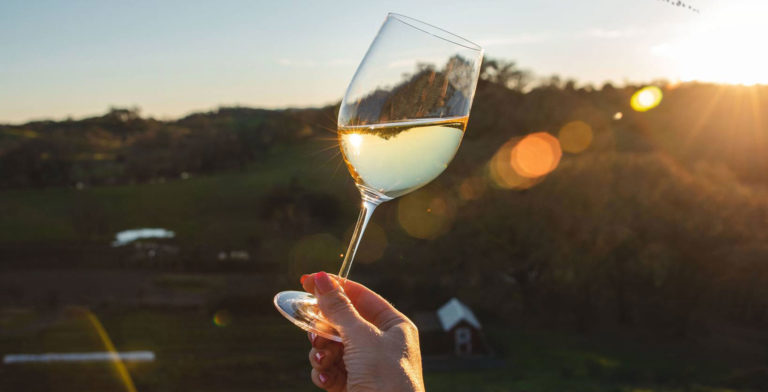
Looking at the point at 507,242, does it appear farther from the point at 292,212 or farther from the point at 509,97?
the point at 292,212

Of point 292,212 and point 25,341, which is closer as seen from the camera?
point 25,341

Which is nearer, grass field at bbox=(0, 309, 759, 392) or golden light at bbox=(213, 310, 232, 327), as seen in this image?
grass field at bbox=(0, 309, 759, 392)

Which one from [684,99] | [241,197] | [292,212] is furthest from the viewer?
[241,197]

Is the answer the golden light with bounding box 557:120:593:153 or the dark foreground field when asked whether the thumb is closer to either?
the dark foreground field

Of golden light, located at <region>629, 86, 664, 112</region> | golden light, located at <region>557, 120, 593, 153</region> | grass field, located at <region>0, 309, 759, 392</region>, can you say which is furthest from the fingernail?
golden light, located at <region>557, 120, 593, 153</region>

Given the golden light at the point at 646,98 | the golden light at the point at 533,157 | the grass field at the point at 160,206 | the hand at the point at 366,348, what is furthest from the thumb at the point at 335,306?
the grass field at the point at 160,206

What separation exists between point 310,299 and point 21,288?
21.4 m

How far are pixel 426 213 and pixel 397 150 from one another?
590 inches

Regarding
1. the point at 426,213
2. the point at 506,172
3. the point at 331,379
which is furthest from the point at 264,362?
the point at 331,379

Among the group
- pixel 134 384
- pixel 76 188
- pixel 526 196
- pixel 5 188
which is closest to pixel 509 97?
pixel 526 196

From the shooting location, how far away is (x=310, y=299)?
1.10 m

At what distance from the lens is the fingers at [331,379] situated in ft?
3.60

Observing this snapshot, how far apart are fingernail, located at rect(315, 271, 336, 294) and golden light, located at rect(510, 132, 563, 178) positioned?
15615mm

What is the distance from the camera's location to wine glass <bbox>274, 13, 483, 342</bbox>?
0.89m
